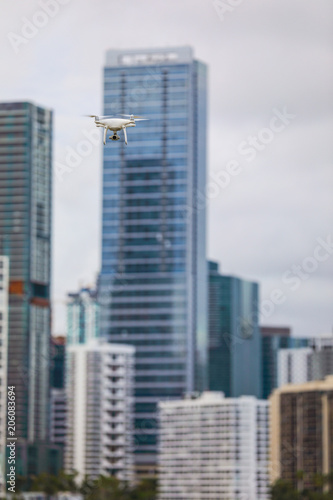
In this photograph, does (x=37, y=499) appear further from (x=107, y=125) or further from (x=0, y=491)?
(x=107, y=125)

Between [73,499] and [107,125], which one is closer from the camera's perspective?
[107,125]

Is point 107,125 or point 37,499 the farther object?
point 37,499

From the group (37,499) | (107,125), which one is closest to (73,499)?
(37,499)

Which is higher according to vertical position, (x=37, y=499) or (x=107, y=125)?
(x=107, y=125)

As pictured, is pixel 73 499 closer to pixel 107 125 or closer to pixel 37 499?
pixel 37 499

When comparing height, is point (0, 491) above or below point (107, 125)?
→ below

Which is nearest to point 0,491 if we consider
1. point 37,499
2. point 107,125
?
point 37,499
